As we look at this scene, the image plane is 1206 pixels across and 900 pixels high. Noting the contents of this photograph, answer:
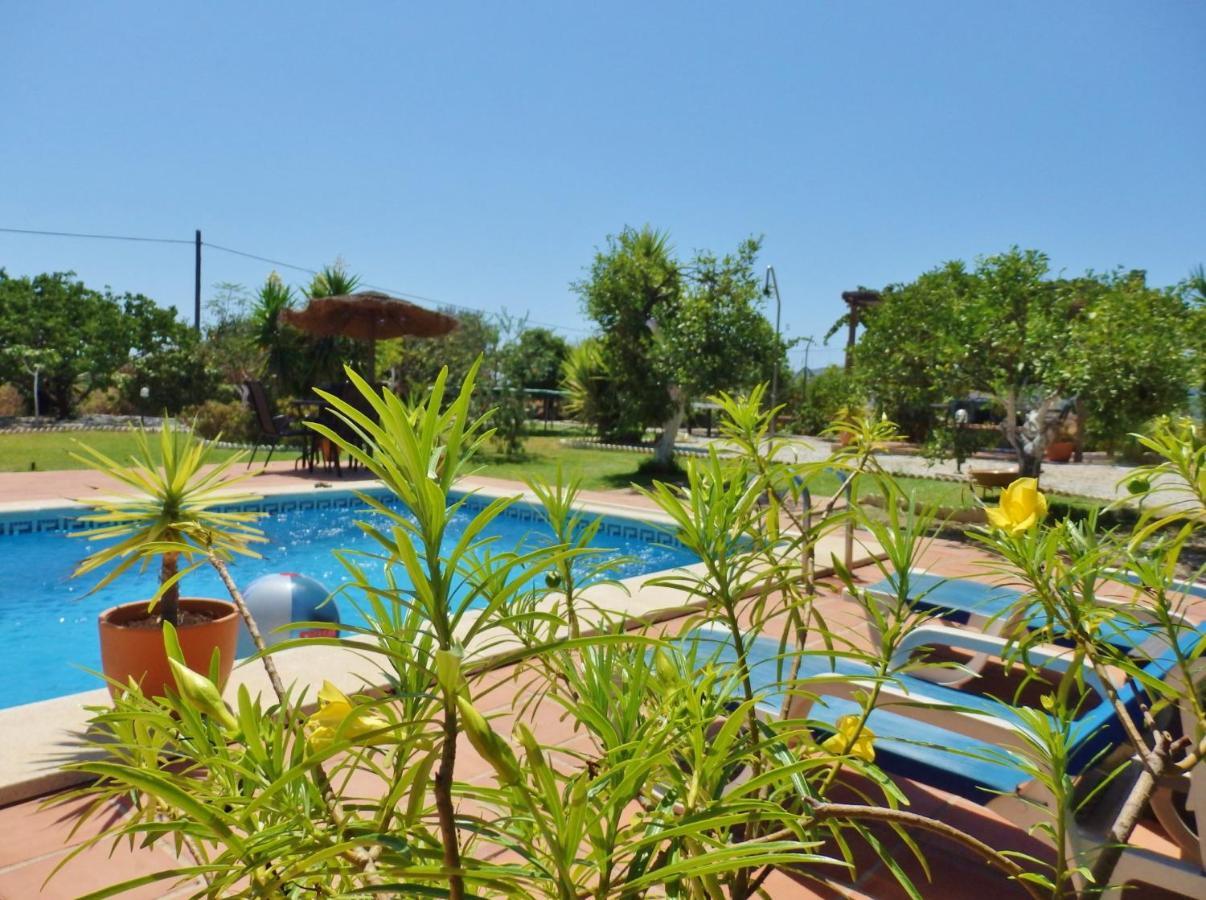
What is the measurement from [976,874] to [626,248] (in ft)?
40.4

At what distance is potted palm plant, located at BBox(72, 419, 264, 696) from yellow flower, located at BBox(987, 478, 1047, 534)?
1.15m

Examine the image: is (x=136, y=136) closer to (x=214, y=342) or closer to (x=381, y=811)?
(x=214, y=342)

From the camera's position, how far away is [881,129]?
693 inches

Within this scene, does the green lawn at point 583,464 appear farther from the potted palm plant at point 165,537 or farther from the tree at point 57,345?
the tree at point 57,345

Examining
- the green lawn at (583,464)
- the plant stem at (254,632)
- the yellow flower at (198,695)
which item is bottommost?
the green lawn at (583,464)

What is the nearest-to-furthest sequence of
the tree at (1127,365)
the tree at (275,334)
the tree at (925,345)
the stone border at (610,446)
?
the tree at (1127,365), the tree at (925,345), the tree at (275,334), the stone border at (610,446)

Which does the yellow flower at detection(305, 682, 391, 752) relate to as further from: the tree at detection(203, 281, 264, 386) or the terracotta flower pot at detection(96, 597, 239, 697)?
the tree at detection(203, 281, 264, 386)

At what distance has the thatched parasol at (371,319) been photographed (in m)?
12.3

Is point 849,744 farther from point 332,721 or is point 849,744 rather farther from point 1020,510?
point 332,721

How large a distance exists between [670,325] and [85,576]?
28.6ft

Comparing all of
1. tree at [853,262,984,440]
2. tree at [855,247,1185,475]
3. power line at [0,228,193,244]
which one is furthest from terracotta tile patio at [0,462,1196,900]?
power line at [0,228,193,244]

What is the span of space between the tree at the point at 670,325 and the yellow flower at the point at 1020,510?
10685 mm

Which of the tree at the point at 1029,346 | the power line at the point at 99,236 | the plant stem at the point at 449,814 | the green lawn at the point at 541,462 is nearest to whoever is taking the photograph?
the plant stem at the point at 449,814

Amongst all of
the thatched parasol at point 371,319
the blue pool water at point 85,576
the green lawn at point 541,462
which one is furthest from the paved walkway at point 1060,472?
the thatched parasol at point 371,319
